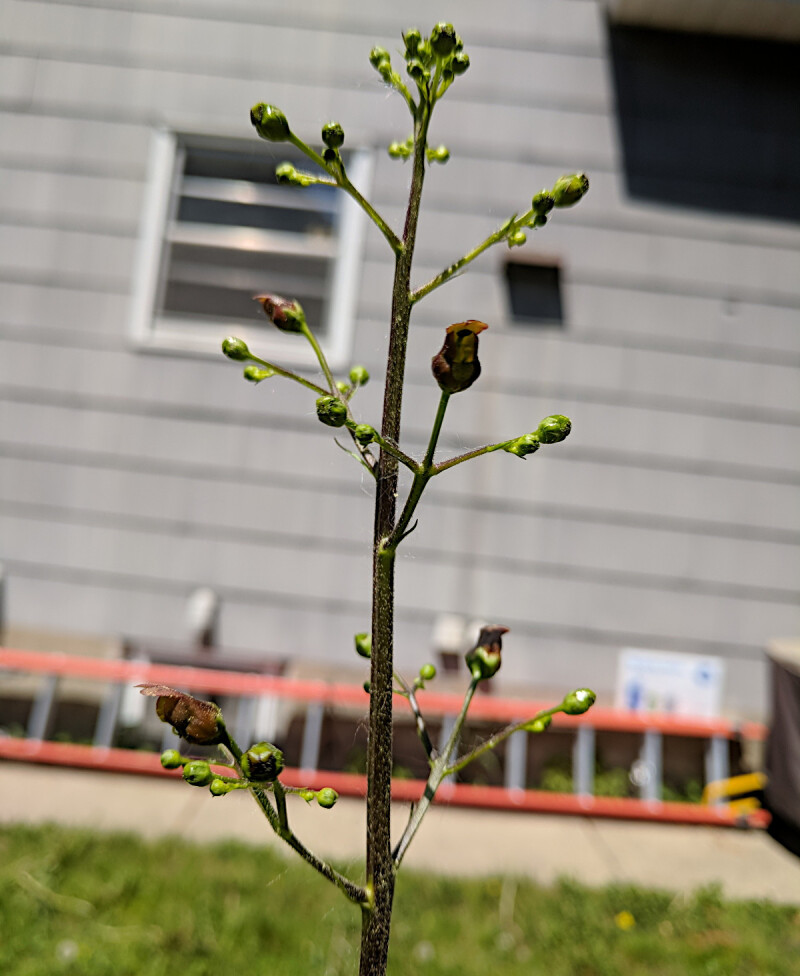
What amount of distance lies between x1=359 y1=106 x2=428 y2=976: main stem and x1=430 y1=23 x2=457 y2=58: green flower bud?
0.21 ft

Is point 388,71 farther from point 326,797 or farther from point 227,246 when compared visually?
point 227,246

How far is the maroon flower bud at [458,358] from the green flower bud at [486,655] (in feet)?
0.92

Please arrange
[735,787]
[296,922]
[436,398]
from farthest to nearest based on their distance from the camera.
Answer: [436,398] < [735,787] < [296,922]

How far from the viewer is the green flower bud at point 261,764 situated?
0.60m

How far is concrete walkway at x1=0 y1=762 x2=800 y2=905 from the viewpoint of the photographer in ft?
11.9

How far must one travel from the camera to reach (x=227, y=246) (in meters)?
5.16

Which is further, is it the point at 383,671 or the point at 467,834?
the point at 467,834

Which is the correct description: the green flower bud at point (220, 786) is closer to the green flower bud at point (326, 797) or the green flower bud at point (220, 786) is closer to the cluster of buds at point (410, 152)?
the green flower bud at point (326, 797)

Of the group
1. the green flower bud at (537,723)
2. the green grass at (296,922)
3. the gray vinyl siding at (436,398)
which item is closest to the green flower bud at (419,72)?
the green flower bud at (537,723)

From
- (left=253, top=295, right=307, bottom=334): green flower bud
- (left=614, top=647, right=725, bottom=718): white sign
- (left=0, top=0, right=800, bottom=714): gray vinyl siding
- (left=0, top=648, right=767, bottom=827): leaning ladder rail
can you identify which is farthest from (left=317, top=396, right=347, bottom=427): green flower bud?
(left=614, top=647, right=725, bottom=718): white sign

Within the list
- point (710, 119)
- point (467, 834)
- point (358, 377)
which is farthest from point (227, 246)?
point (358, 377)

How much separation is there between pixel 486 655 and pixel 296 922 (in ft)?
8.07

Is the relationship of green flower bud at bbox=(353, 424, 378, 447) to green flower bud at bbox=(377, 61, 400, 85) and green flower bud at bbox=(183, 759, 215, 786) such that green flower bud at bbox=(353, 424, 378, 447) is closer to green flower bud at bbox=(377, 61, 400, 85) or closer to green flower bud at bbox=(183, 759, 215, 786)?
green flower bud at bbox=(183, 759, 215, 786)

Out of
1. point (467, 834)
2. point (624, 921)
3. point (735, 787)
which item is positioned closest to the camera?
point (624, 921)
